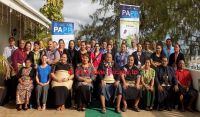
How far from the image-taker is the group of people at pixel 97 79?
917cm

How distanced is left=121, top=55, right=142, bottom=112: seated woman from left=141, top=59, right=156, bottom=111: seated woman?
0.51 feet

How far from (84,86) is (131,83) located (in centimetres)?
123

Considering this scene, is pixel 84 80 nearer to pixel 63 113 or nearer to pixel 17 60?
pixel 63 113

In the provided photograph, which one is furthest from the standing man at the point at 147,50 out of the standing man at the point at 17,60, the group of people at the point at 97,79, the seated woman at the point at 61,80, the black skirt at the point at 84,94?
the standing man at the point at 17,60

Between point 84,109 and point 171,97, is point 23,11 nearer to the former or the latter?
point 84,109

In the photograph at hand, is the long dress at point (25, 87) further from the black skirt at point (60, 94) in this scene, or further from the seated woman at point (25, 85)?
the black skirt at point (60, 94)

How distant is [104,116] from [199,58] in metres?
11.5

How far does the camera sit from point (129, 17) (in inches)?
455

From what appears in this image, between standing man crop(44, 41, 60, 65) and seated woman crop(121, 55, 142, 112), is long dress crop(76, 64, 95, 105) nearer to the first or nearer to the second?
standing man crop(44, 41, 60, 65)


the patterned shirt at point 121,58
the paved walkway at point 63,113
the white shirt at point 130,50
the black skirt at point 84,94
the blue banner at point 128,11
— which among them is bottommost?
the paved walkway at point 63,113

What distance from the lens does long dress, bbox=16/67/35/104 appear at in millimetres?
9008

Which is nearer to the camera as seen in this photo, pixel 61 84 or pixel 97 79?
pixel 61 84

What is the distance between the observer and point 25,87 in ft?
29.8

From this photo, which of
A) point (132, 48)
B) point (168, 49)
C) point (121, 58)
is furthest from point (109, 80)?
point (168, 49)
